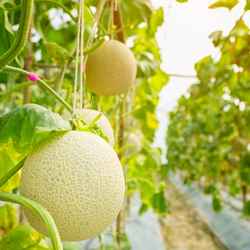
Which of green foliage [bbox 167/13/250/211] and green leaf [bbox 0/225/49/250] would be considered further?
green foliage [bbox 167/13/250/211]

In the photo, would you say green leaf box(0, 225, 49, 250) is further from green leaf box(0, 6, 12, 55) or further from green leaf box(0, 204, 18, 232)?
green leaf box(0, 204, 18, 232)

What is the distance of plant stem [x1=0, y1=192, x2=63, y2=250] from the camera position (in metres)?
0.64

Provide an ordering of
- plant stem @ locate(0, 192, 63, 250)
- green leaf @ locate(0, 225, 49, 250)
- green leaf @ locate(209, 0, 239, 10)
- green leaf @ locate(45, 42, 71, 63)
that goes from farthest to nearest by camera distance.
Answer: green leaf @ locate(209, 0, 239, 10), green leaf @ locate(45, 42, 71, 63), green leaf @ locate(0, 225, 49, 250), plant stem @ locate(0, 192, 63, 250)

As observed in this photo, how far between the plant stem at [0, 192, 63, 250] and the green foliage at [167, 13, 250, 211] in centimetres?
179

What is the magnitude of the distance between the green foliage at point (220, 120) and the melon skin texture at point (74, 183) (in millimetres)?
1675

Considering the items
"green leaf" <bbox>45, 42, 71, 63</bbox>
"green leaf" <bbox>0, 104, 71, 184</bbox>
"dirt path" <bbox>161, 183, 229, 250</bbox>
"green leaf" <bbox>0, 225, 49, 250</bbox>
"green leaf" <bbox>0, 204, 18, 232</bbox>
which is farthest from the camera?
"dirt path" <bbox>161, 183, 229, 250</bbox>

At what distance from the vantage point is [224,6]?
A: 91.7 inches

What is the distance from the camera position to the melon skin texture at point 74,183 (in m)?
0.73

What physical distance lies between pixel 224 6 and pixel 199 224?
6.69m

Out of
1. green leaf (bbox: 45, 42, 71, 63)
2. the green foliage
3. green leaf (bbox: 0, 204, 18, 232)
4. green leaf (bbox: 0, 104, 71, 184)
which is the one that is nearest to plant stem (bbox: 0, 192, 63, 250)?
green leaf (bbox: 0, 104, 71, 184)

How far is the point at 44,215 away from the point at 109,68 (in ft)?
2.29

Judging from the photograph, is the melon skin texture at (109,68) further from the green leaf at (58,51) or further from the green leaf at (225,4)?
the green leaf at (225,4)

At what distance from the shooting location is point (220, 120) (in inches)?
247

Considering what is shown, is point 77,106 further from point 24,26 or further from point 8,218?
point 8,218
